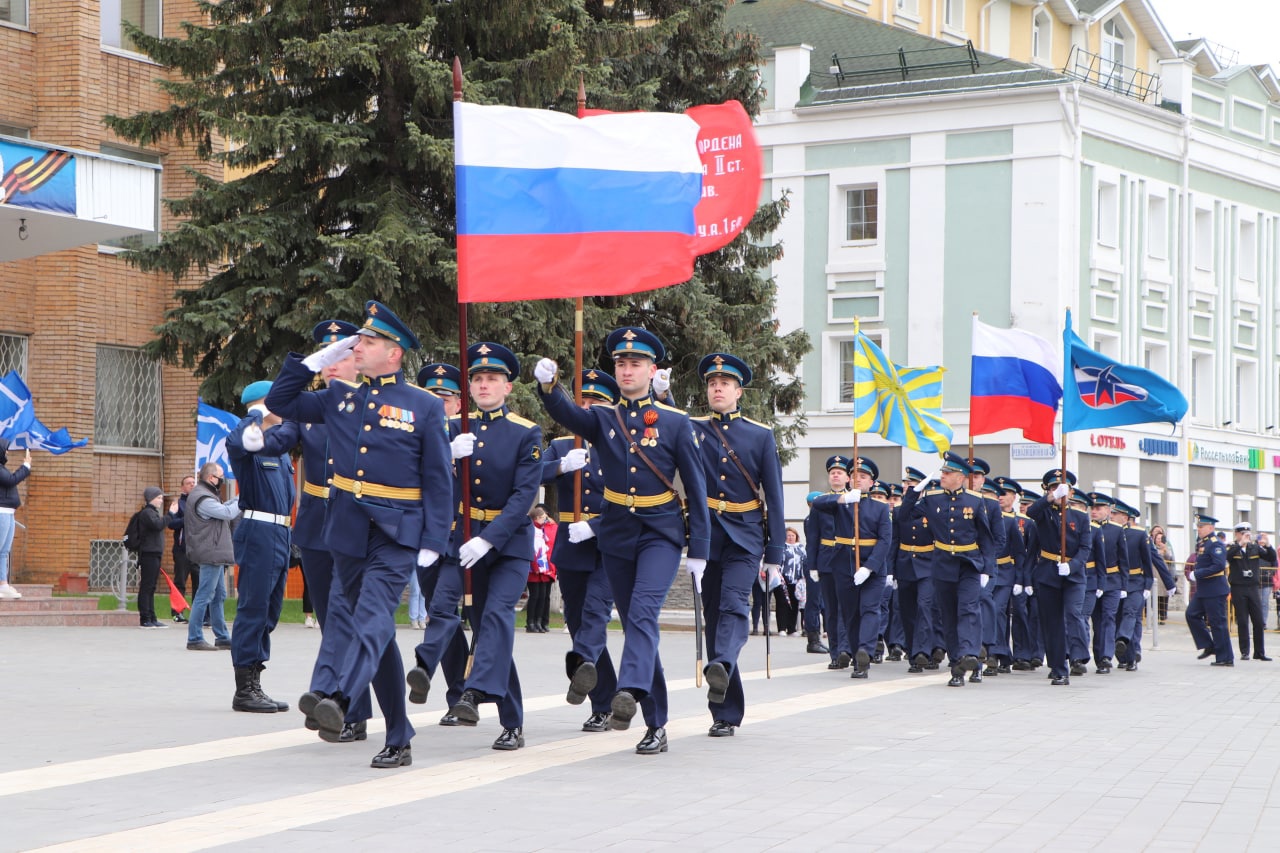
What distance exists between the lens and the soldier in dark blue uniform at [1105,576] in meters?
19.3

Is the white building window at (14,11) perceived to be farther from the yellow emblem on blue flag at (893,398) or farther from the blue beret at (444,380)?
the blue beret at (444,380)

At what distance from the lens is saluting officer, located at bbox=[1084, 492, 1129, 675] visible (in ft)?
63.4

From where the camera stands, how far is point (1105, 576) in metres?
19.8

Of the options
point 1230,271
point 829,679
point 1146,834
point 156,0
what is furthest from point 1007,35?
point 1146,834

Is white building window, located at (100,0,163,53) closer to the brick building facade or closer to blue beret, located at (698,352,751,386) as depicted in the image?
the brick building facade

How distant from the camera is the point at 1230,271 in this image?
1858 inches

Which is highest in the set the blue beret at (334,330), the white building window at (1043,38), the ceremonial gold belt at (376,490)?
the white building window at (1043,38)

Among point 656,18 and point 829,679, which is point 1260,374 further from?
point 829,679

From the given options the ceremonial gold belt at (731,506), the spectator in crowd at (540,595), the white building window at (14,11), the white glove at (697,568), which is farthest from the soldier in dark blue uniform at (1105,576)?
the white building window at (14,11)

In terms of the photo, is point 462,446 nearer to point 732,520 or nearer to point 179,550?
point 732,520

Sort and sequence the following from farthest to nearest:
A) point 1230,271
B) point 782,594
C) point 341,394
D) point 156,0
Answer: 1. point 1230,271
2. point 156,0
3. point 782,594
4. point 341,394

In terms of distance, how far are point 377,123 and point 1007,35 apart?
3246 cm

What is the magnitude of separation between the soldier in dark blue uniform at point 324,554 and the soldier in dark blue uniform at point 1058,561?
9.15 m

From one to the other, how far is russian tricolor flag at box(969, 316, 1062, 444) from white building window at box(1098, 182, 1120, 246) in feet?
77.6
